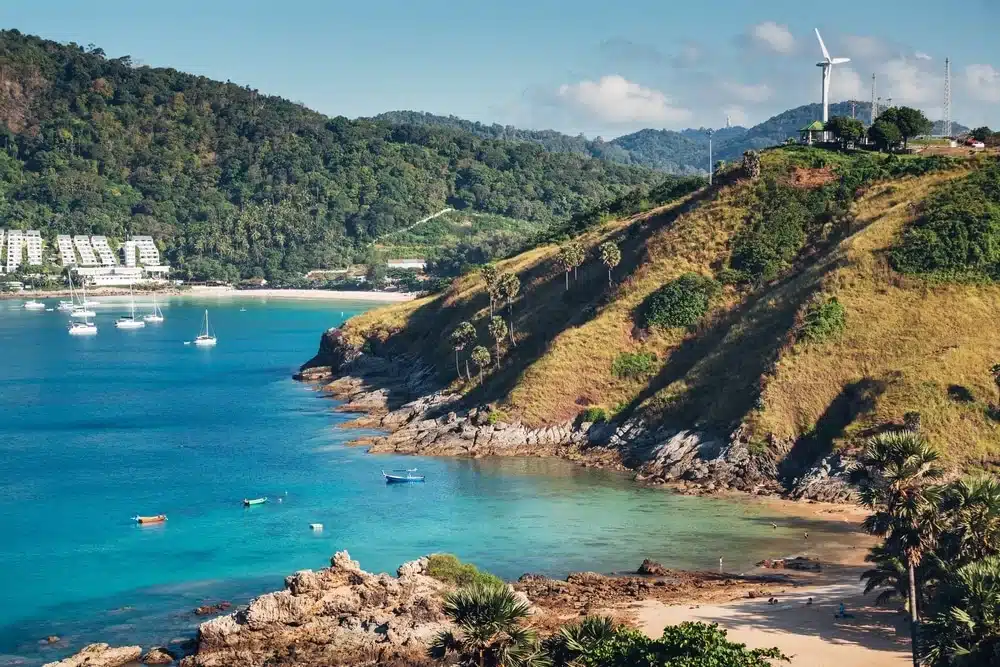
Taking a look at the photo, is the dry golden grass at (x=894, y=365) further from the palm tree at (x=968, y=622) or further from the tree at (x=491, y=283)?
the palm tree at (x=968, y=622)

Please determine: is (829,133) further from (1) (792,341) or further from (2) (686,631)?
(2) (686,631)

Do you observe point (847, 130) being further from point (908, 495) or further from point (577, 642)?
point (577, 642)

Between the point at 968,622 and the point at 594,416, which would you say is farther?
the point at 594,416

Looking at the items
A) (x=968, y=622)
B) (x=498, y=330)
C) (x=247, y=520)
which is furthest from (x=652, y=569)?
(x=498, y=330)

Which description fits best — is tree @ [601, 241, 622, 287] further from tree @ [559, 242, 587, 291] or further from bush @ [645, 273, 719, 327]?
bush @ [645, 273, 719, 327]

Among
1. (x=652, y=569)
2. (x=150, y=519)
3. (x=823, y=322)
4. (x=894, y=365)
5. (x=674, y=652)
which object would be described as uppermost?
(x=823, y=322)

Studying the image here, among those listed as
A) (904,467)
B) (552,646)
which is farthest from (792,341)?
(552,646)
